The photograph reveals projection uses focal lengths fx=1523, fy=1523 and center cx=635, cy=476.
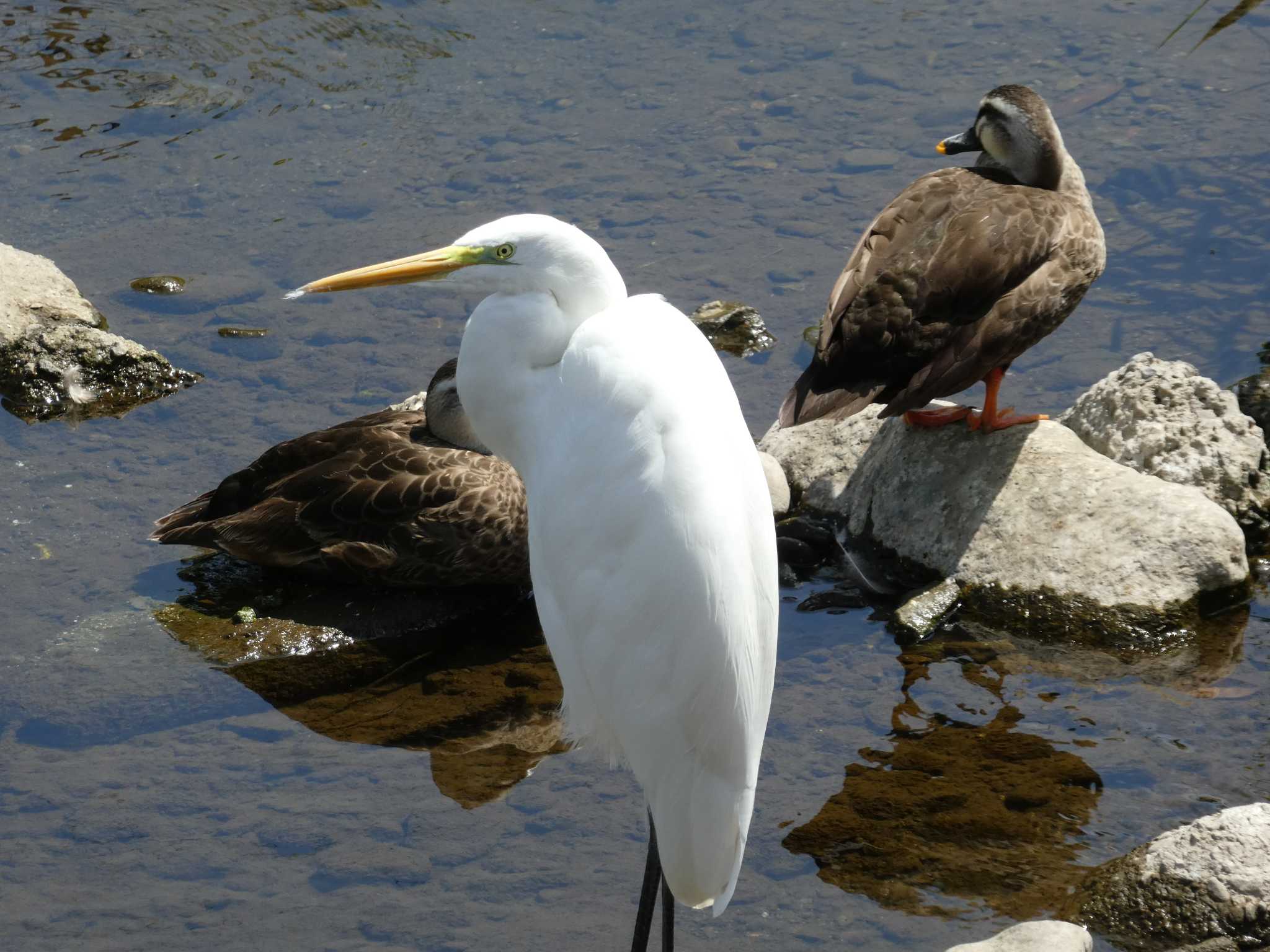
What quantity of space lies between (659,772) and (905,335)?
102 inches

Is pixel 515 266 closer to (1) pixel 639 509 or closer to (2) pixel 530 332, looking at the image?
(2) pixel 530 332

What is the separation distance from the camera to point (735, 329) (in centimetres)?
820

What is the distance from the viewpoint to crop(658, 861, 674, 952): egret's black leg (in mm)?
4430

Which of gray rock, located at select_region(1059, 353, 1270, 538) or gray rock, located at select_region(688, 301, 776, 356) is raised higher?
gray rock, located at select_region(1059, 353, 1270, 538)

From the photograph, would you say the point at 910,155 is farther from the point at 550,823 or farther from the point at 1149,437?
the point at 550,823

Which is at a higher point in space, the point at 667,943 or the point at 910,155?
the point at 910,155

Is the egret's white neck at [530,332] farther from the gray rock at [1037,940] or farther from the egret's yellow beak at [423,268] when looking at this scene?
the gray rock at [1037,940]

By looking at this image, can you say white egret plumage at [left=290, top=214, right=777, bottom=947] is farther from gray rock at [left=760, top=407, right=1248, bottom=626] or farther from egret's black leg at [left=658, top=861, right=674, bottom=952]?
gray rock at [left=760, top=407, right=1248, bottom=626]

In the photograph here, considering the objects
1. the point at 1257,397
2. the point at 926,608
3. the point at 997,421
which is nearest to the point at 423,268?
the point at 926,608

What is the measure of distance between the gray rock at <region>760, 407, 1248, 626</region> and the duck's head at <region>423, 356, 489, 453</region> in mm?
1628

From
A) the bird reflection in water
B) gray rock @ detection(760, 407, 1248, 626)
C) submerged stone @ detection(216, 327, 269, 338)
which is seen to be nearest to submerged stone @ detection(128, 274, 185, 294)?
submerged stone @ detection(216, 327, 269, 338)

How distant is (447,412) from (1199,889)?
3467 mm

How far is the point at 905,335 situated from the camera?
20.1 feet

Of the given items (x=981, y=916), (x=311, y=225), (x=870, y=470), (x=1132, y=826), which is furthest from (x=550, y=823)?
(x=311, y=225)
